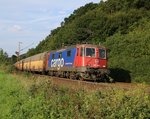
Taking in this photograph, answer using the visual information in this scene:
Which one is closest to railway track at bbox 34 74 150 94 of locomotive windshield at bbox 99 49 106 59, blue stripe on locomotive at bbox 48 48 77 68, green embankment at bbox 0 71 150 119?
green embankment at bbox 0 71 150 119

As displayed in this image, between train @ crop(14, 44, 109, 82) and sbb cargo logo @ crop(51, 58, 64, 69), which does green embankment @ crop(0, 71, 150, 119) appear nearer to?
train @ crop(14, 44, 109, 82)

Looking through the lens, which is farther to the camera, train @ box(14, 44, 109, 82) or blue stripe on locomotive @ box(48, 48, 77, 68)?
blue stripe on locomotive @ box(48, 48, 77, 68)

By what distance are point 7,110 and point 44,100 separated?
2.86 metres

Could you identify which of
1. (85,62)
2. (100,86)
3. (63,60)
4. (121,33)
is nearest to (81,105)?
(100,86)

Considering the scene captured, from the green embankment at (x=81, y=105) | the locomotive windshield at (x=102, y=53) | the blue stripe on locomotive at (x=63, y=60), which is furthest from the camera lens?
the blue stripe on locomotive at (x=63, y=60)

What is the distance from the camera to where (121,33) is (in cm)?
5391

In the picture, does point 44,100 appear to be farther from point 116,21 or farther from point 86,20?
point 86,20

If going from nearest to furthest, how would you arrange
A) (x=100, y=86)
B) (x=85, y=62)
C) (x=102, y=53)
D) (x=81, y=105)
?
(x=81, y=105) → (x=100, y=86) → (x=85, y=62) → (x=102, y=53)

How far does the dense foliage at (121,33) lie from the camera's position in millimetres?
36812

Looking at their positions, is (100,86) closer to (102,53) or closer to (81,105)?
(81,105)

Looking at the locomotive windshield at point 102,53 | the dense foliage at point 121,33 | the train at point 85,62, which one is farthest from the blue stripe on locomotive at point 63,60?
the dense foliage at point 121,33

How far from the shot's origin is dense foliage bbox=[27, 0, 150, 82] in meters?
36.8

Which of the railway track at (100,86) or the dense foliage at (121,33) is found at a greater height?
the dense foliage at (121,33)

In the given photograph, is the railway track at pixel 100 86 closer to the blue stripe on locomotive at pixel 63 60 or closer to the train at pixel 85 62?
the train at pixel 85 62
